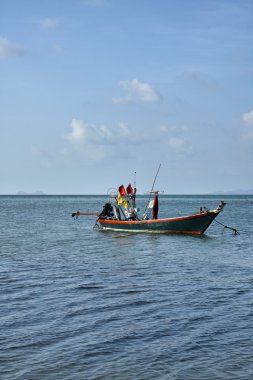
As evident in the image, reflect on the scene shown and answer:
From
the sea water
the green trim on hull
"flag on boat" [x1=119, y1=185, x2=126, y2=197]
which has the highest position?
"flag on boat" [x1=119, y1=185, x2=126, y2=197]

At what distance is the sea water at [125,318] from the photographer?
1158 cm

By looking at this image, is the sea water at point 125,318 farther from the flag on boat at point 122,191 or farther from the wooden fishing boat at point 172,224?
the flag on boat at point 122,191

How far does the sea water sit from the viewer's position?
11.6m

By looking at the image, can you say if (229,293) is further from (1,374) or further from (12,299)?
(1,374)

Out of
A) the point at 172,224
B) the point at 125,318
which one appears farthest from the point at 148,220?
the point at 125,318

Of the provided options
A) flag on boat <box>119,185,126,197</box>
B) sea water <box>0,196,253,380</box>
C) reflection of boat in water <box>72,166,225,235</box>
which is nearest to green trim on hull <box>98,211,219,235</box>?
reflection of boat in water <box>72,166,225,235</box>

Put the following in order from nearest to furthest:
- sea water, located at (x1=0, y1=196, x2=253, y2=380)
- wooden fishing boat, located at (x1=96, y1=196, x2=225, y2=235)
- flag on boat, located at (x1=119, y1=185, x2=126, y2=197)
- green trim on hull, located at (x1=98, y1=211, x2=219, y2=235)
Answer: sea water, located at (x1=0, y1=196, x2=253, y2=380) → wooden fishing boat, located at (x1=96, y1=196, x2=225, y2=235) → green trim on hull, located at (x1=98, y1=211, x2=219, y2=235) → flag on boat, located at (x1=119, y1=185, x2=126, y2=197)

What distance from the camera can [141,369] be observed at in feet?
37.4

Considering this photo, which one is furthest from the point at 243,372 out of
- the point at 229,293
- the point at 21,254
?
the point at 21,254

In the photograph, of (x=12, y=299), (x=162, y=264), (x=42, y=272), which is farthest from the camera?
(x=162, y=264)

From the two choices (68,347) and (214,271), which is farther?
(214,271)

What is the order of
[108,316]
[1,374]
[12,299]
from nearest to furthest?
[1,374] < [108,316] < [12,299]

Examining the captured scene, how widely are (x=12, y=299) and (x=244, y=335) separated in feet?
27.0

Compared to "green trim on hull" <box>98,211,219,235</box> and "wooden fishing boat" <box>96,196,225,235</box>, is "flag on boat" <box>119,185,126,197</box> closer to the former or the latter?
"wooden fishing boat" <box>96,196,225,235</box>
